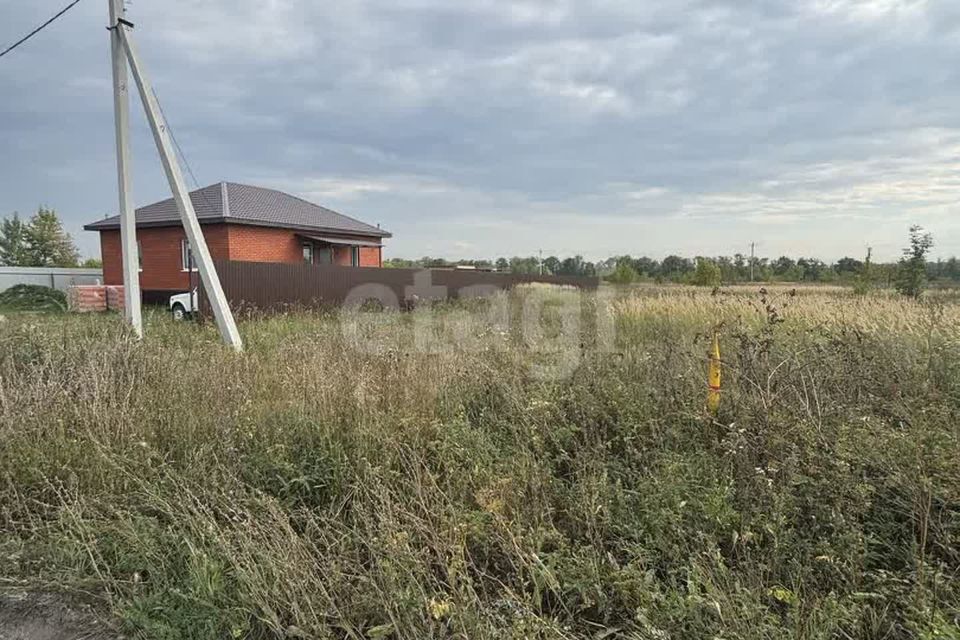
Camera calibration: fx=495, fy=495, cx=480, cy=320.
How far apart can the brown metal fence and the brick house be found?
499 cm

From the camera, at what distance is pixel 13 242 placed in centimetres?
5166

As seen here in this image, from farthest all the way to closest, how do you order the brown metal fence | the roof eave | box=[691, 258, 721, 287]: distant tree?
box=[691, 258, 721, 287]: distant tree
the roof eave
the brown metal fence

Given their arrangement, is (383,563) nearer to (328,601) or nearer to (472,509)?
(328,601)

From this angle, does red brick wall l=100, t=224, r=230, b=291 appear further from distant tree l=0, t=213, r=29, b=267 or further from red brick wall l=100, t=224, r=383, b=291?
distant tree l=0, t=213, r=29, b=267

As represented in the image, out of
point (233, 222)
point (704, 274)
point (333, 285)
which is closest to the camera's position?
point (333, 285)

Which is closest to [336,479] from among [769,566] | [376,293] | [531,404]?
[531,404]

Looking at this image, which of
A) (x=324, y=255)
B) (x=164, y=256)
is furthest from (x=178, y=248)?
(x=324, y=255)

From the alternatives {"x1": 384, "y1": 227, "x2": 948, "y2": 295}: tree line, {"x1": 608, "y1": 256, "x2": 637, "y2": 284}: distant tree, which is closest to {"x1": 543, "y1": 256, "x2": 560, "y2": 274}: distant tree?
{"x1": 384, "y1": 227, "x2": 948, "y2": 295}: tree line

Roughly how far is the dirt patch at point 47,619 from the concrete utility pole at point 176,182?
4573mm

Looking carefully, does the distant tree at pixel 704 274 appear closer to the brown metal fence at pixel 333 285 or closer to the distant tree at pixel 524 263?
the brown metal fence at pixel 333 285

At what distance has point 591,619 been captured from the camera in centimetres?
199

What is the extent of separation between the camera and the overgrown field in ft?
6.32

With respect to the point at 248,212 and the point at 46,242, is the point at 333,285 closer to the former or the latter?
the point at 248,212

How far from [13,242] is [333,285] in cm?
5760
